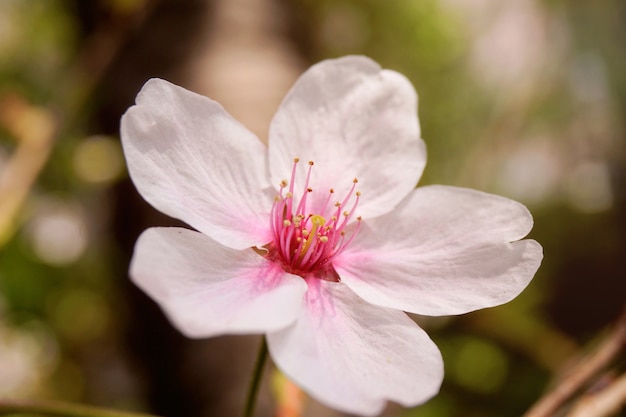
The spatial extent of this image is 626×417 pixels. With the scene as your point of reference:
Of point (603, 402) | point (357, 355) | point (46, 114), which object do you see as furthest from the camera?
point (46, 114)

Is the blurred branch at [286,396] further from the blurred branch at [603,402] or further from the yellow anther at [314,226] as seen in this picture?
the blurred branch at [603,402]

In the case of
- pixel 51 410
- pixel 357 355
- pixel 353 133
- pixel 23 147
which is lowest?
pixel 23 147

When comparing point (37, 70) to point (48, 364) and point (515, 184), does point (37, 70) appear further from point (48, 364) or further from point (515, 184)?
point (515, 184)

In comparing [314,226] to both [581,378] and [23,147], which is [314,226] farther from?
[23,147]

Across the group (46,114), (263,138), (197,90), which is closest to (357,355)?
(263,138)

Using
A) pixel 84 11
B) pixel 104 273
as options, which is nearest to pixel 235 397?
pixel 104 273

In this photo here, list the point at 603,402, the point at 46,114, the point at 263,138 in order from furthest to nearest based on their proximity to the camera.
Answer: the point at 46,114
the point at 263,138
the point at 603,402

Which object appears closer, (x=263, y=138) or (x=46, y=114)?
(x=263, y=138)
